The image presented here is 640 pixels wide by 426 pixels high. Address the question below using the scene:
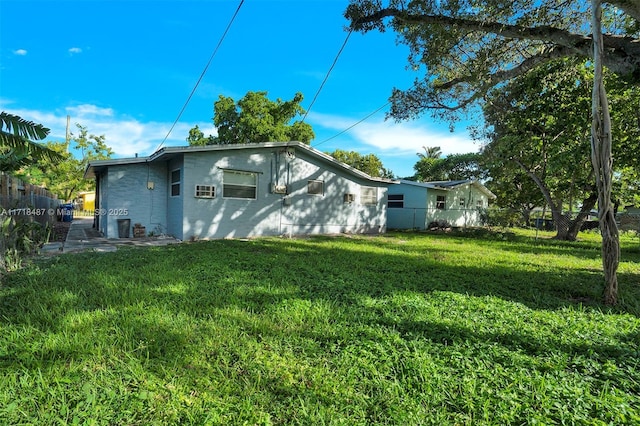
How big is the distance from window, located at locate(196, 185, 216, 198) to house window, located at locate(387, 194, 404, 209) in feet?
40.4

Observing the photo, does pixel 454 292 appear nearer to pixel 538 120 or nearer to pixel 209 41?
pixel 209 41

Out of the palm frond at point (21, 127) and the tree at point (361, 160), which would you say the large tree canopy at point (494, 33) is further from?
the tree at point (361, 160)

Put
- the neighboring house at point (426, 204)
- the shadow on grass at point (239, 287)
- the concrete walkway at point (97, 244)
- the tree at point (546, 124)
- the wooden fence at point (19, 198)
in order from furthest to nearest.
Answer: the neighboring house at point (426, 204), the tree at point (546, 124), the concrete walkway at point (97, 244), the wooden fence at point (19, 198), the shadow on grass at point (239, 287)

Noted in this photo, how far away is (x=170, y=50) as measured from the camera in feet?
37.2

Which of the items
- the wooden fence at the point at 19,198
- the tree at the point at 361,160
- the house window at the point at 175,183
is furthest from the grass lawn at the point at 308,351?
the tree at the point at 361,160

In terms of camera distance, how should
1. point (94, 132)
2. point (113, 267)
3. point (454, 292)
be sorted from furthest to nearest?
point (94, 132) → point (113, 267) → point (454, 292)

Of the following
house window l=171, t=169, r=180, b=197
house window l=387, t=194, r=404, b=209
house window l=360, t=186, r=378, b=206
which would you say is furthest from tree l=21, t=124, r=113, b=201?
house window l=387, t=194, r=404, b=209

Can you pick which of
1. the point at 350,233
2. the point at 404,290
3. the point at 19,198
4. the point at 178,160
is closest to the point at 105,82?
the point at 178,160

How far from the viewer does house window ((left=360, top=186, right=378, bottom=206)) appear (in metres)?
14.2

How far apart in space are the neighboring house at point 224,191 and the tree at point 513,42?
4858 mm

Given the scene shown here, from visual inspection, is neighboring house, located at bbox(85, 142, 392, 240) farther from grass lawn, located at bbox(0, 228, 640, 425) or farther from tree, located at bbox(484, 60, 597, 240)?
tree, located at bbox(484, 60, 597, 240)

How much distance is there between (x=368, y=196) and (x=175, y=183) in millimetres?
8110

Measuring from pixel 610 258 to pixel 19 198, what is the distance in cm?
1188

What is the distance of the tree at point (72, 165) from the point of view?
21.5 m
